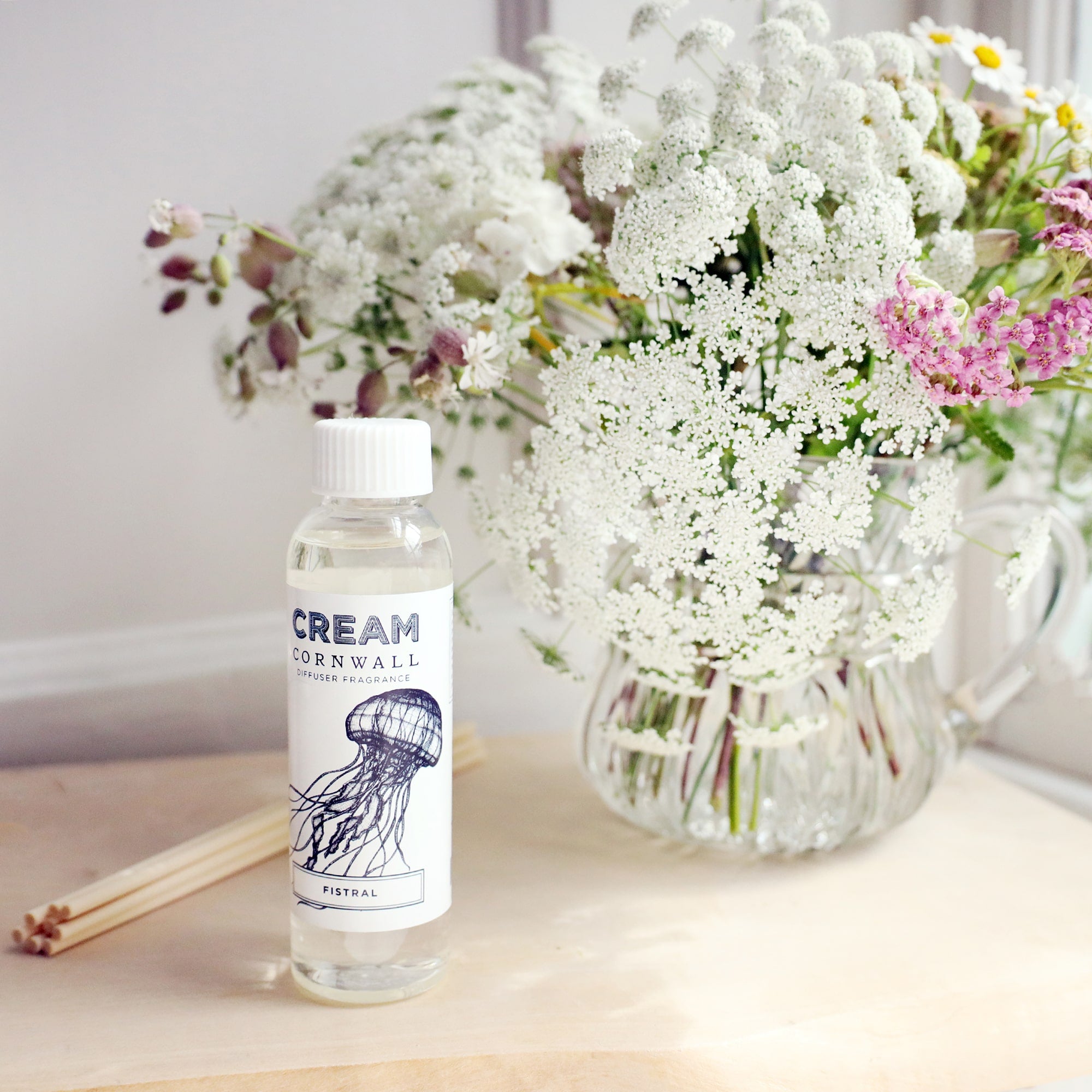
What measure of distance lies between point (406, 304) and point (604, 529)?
0.87 feet

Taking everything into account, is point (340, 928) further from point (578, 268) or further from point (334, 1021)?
point (578, 268)

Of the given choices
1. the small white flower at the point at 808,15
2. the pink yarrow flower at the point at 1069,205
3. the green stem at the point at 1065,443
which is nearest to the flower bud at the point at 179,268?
the small white flower at the point at 808,15

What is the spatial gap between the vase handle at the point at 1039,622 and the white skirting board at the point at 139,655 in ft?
1.79

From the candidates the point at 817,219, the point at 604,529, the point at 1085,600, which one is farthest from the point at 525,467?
the point at 1085,600

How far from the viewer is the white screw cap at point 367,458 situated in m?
0.45

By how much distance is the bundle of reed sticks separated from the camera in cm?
52

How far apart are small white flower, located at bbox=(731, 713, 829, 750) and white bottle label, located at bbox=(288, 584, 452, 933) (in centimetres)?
20

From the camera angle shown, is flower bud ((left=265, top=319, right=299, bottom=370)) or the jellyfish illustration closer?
the jellyfish illustration

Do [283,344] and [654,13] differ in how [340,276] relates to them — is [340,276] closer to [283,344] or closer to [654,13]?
[283,344]

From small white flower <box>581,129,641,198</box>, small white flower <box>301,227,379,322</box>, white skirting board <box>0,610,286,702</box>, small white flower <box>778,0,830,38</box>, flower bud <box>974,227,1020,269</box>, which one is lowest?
white skirting board <box>0,610,286,702</box>

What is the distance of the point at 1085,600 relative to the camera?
89 centimetres

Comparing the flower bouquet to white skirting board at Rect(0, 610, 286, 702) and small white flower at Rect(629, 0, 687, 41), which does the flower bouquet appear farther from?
white skirting board at Rect(0, 610, 286, 702)

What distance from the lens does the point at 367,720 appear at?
462 millimetres

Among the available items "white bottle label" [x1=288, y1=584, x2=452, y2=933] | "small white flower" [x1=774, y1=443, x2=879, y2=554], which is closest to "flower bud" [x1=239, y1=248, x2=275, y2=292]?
"white bottle label" [x1=288, y1=584, x2=452, y2=933]
